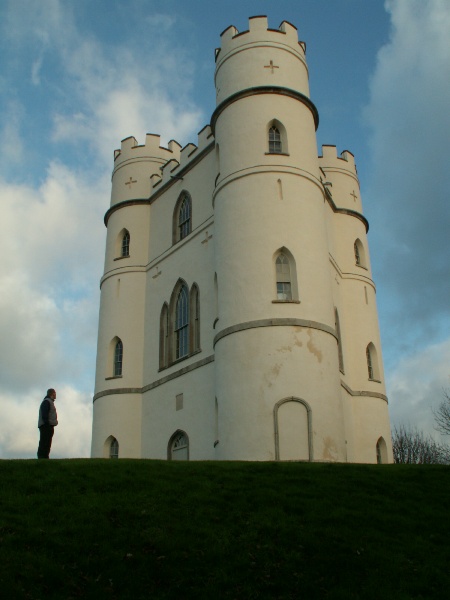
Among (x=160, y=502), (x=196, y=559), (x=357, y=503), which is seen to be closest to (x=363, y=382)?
(x=357, y=503)

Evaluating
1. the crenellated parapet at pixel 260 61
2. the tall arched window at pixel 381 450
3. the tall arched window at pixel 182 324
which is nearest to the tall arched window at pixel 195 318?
the tall arched window at pixel 182 324

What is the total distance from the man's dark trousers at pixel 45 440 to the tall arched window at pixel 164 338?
10624mm

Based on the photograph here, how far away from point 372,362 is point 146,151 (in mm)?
15781

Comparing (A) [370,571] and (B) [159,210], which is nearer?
(A) [370,571]

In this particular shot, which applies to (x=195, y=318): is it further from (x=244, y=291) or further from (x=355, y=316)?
(x=355, y=316)

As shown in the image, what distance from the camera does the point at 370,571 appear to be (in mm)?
11945

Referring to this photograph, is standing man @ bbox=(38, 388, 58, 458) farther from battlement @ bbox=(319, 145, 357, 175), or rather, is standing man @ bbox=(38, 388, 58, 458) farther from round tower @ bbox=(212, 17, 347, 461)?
battlement @ bbox=(319, 145, 357, 175)

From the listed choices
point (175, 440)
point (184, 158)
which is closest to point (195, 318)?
point (175, 440)

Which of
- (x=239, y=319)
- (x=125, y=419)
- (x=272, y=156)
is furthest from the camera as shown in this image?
(x=125, y=419)

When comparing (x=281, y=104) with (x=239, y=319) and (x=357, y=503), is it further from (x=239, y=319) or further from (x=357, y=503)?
(x=357, y=503)

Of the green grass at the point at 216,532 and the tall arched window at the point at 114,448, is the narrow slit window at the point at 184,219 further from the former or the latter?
the green grass at the point at 216,532

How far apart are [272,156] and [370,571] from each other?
18.0 m

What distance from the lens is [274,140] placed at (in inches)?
1095

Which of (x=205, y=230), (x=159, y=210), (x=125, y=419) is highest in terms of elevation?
(x=159, y=210)
